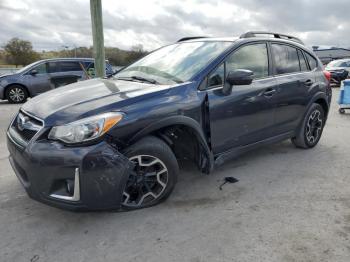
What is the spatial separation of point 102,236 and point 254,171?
2185 mm

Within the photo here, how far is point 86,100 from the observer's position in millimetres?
2848

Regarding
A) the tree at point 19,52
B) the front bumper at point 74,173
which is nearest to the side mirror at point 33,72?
the front bumper at point 74,173

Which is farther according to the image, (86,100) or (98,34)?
(98,34)

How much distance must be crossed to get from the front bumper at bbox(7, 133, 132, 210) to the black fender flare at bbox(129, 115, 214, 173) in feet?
0.92

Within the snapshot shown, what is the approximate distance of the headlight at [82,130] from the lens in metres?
2.51

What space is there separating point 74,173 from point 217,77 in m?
1.78

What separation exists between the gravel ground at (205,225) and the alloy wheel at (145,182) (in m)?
0.13

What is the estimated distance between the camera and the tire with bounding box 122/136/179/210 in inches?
109

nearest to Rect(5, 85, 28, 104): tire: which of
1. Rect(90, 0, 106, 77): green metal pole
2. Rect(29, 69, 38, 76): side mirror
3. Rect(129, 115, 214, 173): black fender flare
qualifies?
Rect(29, 69, 38, 76): side mirror

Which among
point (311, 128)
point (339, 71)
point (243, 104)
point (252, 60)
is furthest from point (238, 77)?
point (339, 71)

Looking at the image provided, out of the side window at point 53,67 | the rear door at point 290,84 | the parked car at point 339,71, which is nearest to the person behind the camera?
the rear door at point 290,84

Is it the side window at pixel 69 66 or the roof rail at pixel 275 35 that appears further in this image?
the side window at pixel 69 66

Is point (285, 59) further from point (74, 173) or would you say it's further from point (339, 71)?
point (339, 71)

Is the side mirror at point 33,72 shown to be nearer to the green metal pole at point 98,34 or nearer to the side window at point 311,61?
the green metal pole at point 98,34
